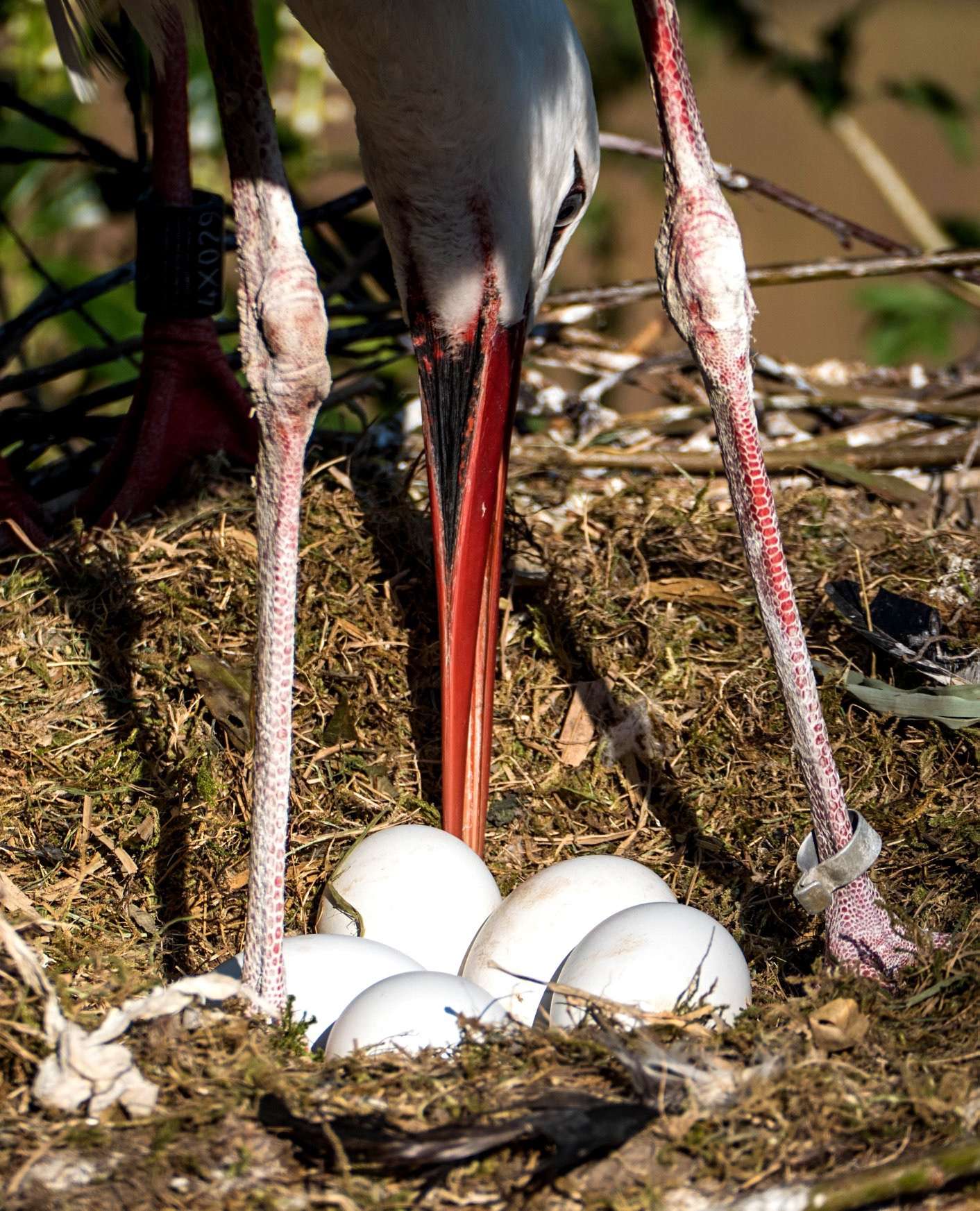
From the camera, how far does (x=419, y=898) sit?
176 centimetres

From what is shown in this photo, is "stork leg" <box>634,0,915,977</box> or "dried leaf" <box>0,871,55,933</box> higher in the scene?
"stork leg" <box>634,0,915,977</box>

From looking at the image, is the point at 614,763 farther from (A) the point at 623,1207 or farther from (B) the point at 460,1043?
(A) the point at 623,1207

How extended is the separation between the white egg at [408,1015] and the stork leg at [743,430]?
48 centimetres

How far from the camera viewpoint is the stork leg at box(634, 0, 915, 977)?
1657mm

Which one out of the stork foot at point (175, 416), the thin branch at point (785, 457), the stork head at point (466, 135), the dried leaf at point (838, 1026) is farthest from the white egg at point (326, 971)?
the thin branch at point (785, 457)

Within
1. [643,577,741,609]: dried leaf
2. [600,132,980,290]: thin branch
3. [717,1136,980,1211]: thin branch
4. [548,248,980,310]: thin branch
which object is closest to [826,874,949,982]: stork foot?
[717,1136,980,1211]: thin branch

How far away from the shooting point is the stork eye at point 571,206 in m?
1.88

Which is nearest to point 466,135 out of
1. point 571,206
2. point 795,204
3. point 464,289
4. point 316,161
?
point 464,289

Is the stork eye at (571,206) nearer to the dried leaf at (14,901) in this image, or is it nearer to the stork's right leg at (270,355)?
the stork's right leg at (270,355)

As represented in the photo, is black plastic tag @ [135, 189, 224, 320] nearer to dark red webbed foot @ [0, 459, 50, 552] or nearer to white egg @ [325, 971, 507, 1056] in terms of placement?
dark red webbed foot @ [0, 459, 50, 552]

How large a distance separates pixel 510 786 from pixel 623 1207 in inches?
40.4

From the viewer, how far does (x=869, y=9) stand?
389 cm

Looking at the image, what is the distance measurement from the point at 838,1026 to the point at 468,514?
0.83 meters

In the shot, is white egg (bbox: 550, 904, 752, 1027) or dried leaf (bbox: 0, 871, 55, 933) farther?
dried leaf (bbox: 0, 871, 55, 933)
